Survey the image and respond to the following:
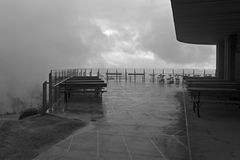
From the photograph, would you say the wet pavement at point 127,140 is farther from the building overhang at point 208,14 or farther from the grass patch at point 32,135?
the building overhang at point 208,14

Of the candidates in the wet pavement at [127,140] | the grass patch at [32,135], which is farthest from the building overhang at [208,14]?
the grass patch at [32,135]

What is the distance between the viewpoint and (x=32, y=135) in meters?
4.91

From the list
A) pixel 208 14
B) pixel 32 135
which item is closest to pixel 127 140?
pixel 32 135

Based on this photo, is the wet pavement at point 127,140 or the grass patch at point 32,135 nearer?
the wet pavement at point 127,140

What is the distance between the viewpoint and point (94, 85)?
31.6 feet

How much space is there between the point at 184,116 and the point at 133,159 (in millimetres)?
3546

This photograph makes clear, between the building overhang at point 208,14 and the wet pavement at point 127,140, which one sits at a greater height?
the building overhang at point 208,14

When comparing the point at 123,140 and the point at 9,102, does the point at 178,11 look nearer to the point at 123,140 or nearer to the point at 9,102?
the point at 123,140

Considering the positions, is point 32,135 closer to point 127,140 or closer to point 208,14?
point 127,140

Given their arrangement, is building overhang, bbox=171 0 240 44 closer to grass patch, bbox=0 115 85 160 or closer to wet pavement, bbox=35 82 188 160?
wet pavement, bbox=35 82 188 160

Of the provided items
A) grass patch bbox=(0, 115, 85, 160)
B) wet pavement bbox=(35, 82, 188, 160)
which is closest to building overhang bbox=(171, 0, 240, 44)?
wet pavement bbox=(35, 82, 188, 160)

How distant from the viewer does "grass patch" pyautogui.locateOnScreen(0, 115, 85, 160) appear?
13.1 feet

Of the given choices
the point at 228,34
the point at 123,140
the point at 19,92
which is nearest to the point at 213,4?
the point at 123,140

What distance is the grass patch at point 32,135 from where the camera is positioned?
4.01 m
